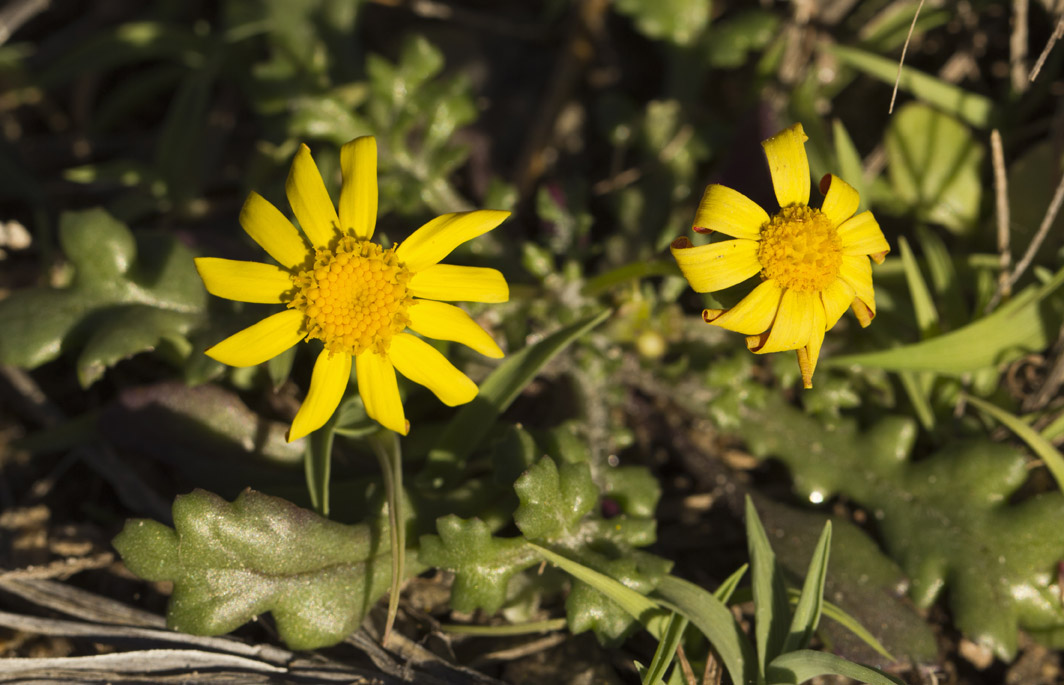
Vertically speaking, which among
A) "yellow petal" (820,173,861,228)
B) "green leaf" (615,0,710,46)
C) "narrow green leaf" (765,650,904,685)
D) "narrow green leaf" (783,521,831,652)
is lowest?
"narrow green leaf" (765,650,904,685)

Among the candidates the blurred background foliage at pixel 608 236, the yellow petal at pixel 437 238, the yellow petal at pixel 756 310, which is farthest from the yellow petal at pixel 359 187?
the yellow petal at pixel 756 310

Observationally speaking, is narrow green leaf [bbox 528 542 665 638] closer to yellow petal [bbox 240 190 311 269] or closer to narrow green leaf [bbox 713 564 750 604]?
narrow green leaf [bbox 713 564 750 604]

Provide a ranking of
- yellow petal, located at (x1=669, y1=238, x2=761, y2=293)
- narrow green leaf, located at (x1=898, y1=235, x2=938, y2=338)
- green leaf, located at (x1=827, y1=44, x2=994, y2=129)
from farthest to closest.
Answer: green leaf, located at (x1=827, y1=44, x2=994, y2=129) → narrow green leaf, located at (x1=898, y1=235, x2=938, y2=338) → yellow petal, located at (x1=669, y1=238, x2=761, y2=293)

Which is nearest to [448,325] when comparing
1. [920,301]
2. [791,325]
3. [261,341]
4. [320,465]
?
[261,341]

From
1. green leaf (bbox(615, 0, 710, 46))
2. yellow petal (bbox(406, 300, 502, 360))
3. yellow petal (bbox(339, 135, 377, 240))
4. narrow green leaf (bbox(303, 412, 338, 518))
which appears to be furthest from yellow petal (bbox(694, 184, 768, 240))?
green leaf (bbox(615, 0, 710, 46))

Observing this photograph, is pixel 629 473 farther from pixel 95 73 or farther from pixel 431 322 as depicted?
pixel 95 73

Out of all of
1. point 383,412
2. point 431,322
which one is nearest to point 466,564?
point 383,412

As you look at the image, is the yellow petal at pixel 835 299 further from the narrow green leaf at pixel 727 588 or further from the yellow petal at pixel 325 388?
the yellow petal at pixel 325 388
